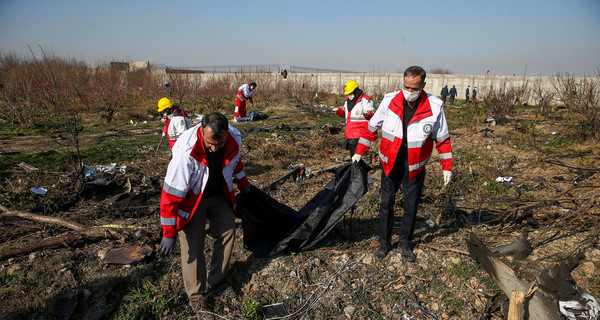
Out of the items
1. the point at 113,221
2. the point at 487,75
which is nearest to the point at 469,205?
the point at 113,221

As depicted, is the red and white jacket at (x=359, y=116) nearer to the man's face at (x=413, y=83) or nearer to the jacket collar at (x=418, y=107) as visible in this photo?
the jacket collar at (x=418, y=107)

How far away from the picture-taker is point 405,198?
117 inches

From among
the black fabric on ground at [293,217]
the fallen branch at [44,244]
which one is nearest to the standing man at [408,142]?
the black fabric on ground at [293,217]

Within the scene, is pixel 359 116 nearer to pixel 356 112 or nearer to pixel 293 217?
pixel 356 112

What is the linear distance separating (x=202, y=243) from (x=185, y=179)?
2.10 feet

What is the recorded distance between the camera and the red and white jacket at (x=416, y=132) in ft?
8.85

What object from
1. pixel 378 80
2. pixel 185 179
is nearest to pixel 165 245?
pixel 185 179

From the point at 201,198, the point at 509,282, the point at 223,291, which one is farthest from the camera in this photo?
the point at 223,291

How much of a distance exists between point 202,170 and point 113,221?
2432 mm

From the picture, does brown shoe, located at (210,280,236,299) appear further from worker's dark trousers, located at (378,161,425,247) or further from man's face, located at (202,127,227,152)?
worker's dark trousers, located at (378,161,425,247)

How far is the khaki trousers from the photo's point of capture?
8.37ft

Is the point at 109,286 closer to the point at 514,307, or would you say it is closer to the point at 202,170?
the point at 202,170

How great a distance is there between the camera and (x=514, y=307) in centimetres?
212

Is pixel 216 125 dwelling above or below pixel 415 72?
below
